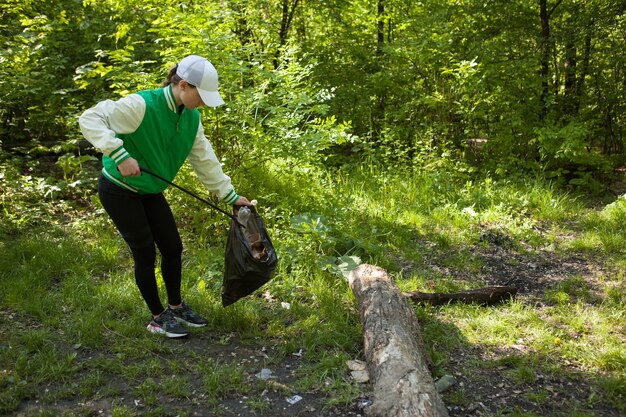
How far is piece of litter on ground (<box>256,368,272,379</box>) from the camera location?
309cm

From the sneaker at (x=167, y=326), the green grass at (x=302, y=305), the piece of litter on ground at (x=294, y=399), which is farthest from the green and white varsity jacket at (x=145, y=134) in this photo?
the piece of litter on ground at (x=294, y=399)

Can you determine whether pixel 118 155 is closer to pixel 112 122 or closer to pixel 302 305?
pixel 112 122

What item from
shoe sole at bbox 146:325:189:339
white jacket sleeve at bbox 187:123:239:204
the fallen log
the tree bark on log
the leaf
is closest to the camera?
the tree bark on log

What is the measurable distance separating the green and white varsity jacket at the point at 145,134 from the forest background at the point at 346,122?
1292 mm

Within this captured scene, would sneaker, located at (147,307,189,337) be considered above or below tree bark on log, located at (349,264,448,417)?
below

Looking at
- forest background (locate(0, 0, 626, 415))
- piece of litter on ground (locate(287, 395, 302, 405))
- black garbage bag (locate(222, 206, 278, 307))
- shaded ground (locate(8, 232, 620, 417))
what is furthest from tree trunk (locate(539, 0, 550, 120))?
piece of litter on ground (locate(287, 395, 302, 405))

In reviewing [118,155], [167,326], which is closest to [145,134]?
[118,155]

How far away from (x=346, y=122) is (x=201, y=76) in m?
2.99

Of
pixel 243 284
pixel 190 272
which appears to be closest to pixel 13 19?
pixel 190 272

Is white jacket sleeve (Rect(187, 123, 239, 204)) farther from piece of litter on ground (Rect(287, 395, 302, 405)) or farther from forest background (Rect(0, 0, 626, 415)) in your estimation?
piece of litter on ground (Rect(287, 395, 302, 405))

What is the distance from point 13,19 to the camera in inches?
263

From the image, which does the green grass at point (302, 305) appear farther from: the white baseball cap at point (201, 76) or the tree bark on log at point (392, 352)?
the white baseball cap at point (201, 76)

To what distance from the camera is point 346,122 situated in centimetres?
558

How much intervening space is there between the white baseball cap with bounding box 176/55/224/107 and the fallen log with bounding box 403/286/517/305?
227cm
